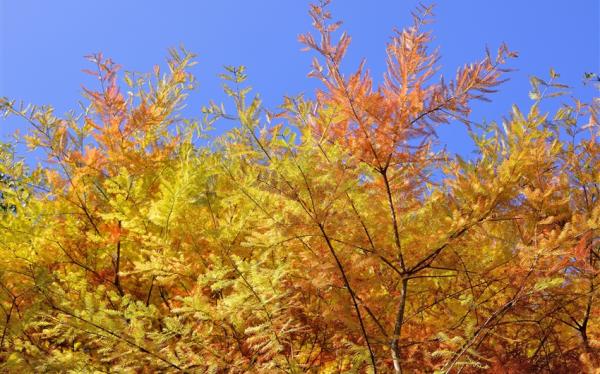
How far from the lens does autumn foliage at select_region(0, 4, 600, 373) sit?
91.1 inches

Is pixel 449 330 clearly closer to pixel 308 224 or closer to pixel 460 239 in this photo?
pixel 460 239

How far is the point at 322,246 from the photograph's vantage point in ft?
8.25

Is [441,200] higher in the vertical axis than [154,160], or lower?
lower

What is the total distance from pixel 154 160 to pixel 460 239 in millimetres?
2199

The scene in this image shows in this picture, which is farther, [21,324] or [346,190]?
[21,324]

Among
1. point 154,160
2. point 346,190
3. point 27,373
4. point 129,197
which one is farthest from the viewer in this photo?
point 154,160

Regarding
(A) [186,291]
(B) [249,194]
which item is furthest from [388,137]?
(A) [186,291]

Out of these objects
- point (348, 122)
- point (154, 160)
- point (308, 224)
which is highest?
point (154, 160)

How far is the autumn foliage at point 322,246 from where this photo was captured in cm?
231

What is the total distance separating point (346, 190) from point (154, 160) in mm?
1879

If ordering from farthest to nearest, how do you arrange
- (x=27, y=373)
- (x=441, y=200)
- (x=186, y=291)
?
(x=186, y=291) → (x=441, y=200) → (x=27, y=373)

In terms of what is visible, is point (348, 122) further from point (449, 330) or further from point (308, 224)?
point (449, 330)

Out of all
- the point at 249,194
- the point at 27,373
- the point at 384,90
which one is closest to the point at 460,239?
the point at 384,90

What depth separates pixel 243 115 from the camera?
230cm
